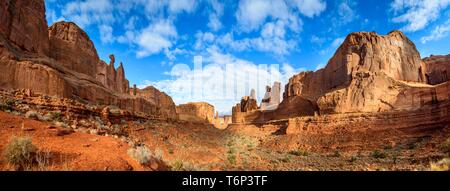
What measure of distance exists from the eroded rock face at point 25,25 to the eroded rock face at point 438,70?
62614 millimetres

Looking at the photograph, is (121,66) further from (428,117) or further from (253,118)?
(428,117)

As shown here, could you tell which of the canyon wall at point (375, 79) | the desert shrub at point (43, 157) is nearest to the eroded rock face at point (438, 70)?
the canyon wall at point (375, 79)

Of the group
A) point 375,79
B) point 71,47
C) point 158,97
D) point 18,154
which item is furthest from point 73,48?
point 375,79

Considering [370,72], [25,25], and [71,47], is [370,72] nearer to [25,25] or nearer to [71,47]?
[71,47]

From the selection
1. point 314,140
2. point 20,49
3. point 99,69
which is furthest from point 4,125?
point 99,69

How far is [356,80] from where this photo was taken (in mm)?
35375

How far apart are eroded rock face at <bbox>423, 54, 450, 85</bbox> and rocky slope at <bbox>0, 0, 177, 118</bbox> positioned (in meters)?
57.1

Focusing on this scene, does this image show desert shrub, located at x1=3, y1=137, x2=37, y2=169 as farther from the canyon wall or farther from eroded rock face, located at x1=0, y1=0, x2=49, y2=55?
the canyon wall

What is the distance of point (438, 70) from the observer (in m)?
38.3

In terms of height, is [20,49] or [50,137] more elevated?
[20,49]

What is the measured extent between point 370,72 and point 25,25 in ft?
158
